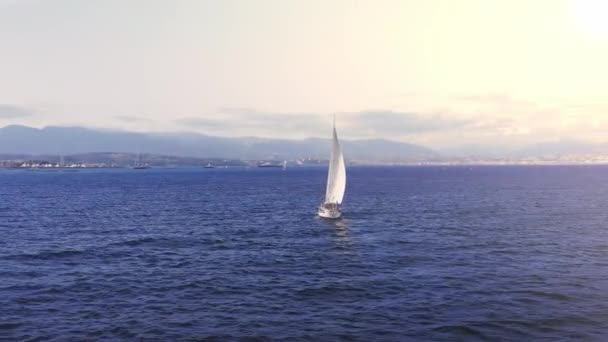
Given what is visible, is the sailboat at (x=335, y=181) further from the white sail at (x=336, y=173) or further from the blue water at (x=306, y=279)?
the blue water at (x=306, y=279)

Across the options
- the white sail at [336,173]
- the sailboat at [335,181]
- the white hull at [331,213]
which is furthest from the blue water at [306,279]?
the white sail at [336,173]

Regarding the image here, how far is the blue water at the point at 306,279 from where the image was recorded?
3422 cm

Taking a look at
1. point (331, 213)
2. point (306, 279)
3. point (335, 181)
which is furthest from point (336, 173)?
point (306, 279)

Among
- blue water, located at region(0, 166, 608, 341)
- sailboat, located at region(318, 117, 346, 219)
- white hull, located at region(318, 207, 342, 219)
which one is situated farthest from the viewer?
white hull, located at region(318, 207, 342, 219)

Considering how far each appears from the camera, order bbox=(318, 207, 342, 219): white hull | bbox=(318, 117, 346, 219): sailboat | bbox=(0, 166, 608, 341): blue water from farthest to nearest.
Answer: bbox=(318, 207, 342, 219): white hull
bbox=(318, 117, 346, 219): sailboat
bbox=(0, 166, 608, 341): blue water

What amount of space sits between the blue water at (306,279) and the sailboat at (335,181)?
4.29 metres

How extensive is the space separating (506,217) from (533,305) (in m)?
60.6

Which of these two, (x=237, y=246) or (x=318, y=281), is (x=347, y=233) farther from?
(x=318, y=281)

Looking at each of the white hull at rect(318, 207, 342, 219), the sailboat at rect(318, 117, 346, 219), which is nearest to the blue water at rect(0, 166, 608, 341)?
the white hull at rect(318, 207, 342, 219)

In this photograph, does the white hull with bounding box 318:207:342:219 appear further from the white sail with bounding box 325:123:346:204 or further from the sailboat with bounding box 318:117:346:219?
the white sail with bounding box 325:123:346:204

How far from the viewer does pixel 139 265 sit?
53.6m

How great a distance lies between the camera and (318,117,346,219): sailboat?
296 ft

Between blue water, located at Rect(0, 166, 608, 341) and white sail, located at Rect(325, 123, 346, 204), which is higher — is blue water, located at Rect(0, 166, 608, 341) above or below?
below

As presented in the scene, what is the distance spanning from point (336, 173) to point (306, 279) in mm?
45697
